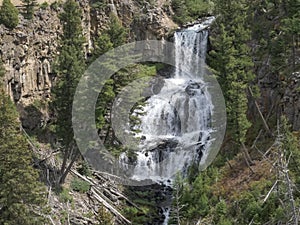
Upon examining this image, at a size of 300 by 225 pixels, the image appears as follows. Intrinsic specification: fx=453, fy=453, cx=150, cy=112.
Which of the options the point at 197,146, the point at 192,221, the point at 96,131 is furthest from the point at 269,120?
the point at 96,131

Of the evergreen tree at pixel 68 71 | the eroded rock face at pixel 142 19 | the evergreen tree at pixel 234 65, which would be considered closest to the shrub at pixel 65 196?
the evergreen tree at pixel 68 71

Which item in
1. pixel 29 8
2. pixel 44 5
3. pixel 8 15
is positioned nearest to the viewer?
pixel 8 15

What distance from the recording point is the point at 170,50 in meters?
48.0

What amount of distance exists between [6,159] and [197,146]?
1772 cm

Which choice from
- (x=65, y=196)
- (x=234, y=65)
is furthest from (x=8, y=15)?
(x=234, y=65)

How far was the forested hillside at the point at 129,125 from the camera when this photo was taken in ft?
81.3

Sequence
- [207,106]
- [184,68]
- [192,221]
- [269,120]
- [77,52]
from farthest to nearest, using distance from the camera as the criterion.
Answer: [184,68] < [207,106] < [269,120] < [77,52] < [192,221]

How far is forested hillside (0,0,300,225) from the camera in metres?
24.8

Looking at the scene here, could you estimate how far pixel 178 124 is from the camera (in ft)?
128

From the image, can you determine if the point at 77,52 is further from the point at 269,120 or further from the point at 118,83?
the point at 269,120

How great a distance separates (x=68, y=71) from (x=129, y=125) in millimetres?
6471

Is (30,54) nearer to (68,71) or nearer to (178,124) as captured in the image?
(68,71)

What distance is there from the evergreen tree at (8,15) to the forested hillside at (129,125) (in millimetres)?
75

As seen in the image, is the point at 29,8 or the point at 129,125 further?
the point at 29,8
